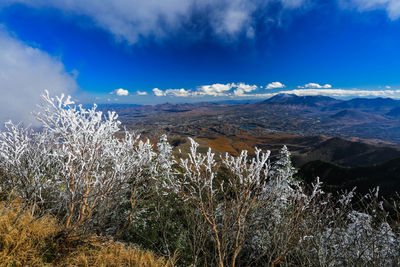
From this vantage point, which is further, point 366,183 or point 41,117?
point 366,183

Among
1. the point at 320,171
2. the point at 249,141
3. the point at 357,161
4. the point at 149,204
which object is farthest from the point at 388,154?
the point at 149,204

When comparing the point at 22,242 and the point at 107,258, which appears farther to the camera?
the point at 107,258

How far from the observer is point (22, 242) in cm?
411

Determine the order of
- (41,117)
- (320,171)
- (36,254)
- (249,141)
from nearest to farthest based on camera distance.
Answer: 1. (36,254)
2. (41,117)
3. (320,171)
4. (249,141)

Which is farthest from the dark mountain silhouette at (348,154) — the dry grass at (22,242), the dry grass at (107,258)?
the dry grass at (22,242)

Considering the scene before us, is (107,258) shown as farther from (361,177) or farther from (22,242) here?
(361,177)

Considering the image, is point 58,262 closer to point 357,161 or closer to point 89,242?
point 89,242

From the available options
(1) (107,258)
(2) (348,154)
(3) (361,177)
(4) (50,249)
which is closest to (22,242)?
(4) (50,249)

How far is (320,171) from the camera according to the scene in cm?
5903

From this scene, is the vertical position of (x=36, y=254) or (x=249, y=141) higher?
(x=36, y=254)

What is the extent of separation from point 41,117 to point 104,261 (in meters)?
4.25

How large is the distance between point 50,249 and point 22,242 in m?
0.63

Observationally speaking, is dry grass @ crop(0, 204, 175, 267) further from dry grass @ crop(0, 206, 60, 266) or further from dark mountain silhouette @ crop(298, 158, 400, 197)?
dark mountain silhouette @ crop(298, 158, 400, 197)

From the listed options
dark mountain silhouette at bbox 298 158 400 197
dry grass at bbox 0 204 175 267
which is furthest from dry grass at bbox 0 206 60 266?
dark mountain silhouette at bbox 298 158 400 197
